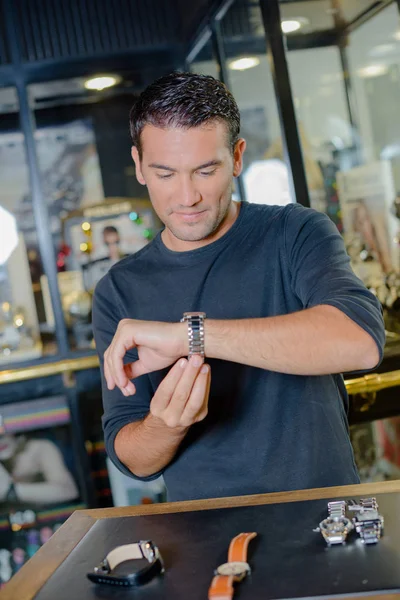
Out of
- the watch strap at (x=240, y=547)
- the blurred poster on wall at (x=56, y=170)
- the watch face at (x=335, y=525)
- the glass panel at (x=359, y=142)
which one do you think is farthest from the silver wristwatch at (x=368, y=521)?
the blurred poster on wall at (x=56, y=170)

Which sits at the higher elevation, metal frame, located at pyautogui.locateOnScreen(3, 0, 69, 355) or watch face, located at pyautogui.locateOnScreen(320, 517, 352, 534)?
metal frame, located at pyautogui.locateOnScreen(3, 0, 69, 355)

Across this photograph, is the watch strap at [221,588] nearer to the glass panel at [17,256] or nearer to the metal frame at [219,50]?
the metal frame at [219,50]

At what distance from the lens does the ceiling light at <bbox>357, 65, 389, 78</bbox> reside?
237 centimetres

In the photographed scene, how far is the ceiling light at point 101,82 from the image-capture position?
3.66 m

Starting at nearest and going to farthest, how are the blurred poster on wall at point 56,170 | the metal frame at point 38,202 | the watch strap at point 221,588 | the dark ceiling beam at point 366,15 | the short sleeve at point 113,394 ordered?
the watch strap at point 221,588 → the short sleeve at point 113,394 → the dark ceiling beam at point 366,15 → the metal frame at point 38,202 → the blurred poster on wall at point 56,170

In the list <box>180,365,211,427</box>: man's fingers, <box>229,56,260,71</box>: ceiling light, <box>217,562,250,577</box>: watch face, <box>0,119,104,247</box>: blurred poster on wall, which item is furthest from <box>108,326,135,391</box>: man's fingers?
<box>0,119,104,247</box>: blurred poster on wall

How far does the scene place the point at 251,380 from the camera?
5.23 ft

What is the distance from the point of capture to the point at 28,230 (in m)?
3.97

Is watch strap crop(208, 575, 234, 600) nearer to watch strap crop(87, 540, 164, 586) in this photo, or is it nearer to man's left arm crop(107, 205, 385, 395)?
watch strap crop(87, 540, 164, 586)

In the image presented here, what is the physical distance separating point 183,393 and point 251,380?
1.22 feet

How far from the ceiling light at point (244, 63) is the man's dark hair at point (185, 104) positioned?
4.15 ft

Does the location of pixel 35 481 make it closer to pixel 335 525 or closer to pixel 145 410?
pixel 145 410

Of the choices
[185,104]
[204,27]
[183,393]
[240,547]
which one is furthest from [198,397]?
[204,27]

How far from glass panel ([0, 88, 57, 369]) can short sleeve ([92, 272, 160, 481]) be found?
1924 millimetres
